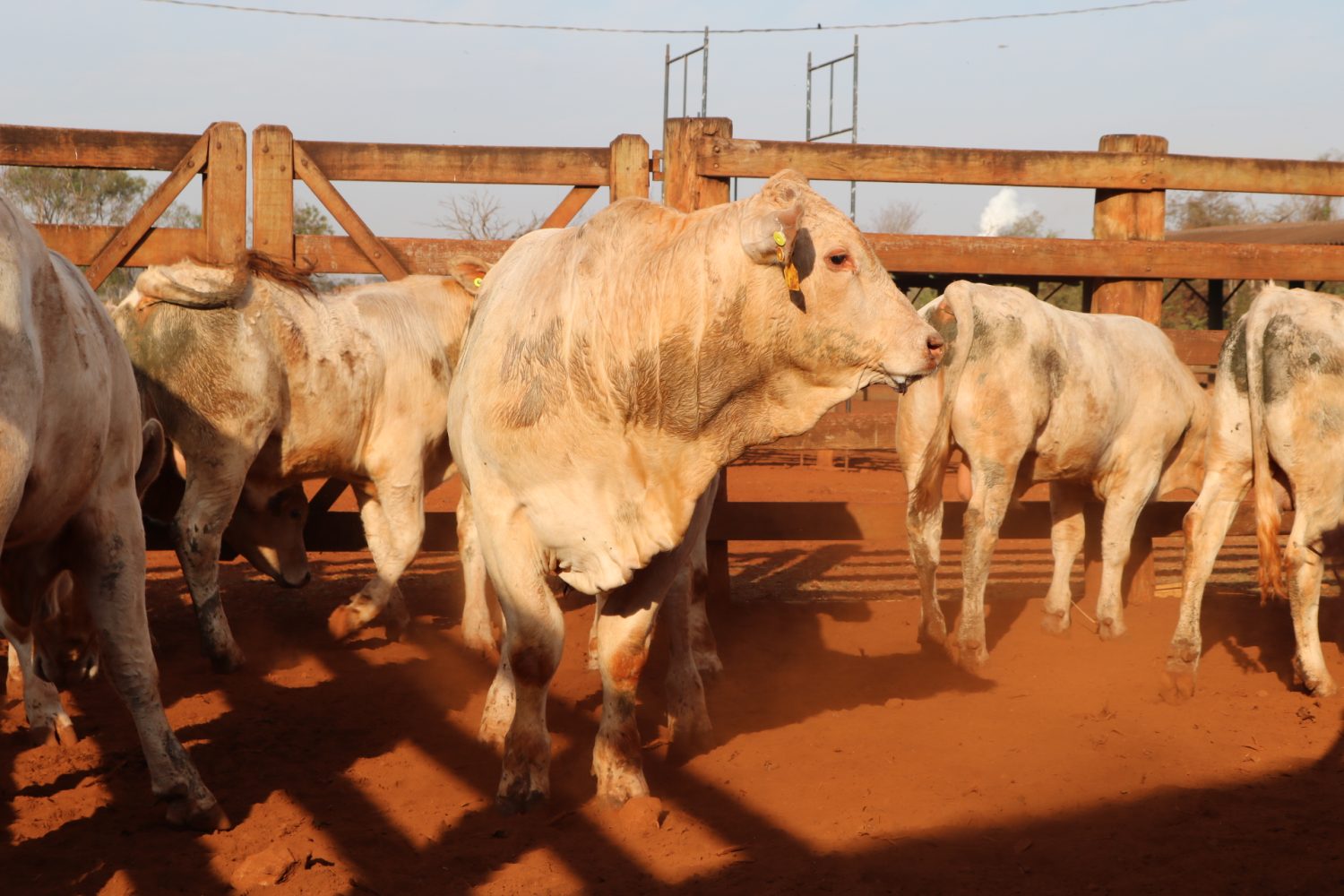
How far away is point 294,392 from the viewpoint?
682 centimetres

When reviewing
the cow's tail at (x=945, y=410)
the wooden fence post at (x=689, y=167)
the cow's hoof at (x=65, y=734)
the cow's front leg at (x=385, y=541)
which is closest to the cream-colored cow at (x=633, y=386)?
the cow's hoof at (x=65, y=734)

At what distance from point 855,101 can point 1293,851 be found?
18320 mm

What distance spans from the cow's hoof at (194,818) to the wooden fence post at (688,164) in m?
4.51

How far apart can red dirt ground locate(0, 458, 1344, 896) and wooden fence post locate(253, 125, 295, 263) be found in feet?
7.40

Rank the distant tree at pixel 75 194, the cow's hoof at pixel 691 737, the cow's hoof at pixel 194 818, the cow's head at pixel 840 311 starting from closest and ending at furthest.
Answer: the cow's head at pixel 840 311 → the cow's hoof at pixel 194 818 → the cow's hoof at pixel 691 737 → the distant tree at pixel 75 194

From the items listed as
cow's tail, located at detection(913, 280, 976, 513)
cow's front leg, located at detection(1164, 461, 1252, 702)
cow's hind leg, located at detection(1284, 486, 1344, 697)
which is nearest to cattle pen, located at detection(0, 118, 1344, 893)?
cow's front leg, located at detection(1164, 461, 1252, 702)

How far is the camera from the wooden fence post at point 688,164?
770 cm

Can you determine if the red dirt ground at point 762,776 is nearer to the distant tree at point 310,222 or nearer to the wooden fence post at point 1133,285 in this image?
the wooden fence post at point 1133,285

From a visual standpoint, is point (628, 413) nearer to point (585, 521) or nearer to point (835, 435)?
point (585, 521)

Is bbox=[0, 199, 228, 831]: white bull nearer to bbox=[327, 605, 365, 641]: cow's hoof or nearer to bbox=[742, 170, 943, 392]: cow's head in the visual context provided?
bbox=[327, 605, 365, 641]: cow's hoof

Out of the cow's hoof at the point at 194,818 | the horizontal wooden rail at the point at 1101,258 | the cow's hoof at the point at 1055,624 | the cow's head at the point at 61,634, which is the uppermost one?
the horizontal wooden rail at the point at 1101,258

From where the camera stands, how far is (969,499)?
7.17 metres

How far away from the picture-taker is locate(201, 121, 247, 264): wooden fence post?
7.53 m

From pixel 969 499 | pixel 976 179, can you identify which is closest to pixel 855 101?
pixel 976 179
